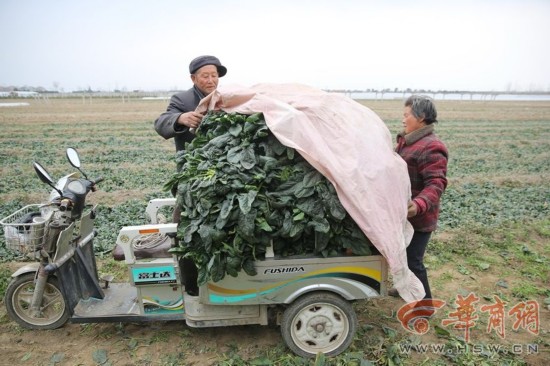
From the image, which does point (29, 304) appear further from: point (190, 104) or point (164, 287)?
point (190, 104)

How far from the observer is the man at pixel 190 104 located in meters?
3.88

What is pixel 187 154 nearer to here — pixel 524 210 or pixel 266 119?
pixel 266 119

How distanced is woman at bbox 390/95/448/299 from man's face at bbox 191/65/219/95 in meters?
2.09

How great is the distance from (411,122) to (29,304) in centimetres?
420

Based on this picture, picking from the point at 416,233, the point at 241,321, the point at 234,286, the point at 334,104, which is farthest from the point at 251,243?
the point at 416,233

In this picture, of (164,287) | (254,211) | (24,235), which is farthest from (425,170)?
(24,235)

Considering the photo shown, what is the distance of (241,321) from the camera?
3432mm

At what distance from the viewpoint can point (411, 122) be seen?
3.56 meters

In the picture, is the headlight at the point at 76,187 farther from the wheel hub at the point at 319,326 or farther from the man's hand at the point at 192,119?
the wheel hub at the point at 319,326

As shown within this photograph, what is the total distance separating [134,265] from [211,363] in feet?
3.66

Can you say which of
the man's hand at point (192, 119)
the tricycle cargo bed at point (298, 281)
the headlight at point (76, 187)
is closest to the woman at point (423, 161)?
the tricycle cargo bed at point (298, 281)

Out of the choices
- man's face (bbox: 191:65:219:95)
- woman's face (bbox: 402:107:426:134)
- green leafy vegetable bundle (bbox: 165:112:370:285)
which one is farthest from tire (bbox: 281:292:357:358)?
man's face (bbox: 191:65:219:95)

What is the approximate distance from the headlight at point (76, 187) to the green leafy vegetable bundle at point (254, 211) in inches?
42.2

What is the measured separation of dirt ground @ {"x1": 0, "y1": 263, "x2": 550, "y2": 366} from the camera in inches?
137
